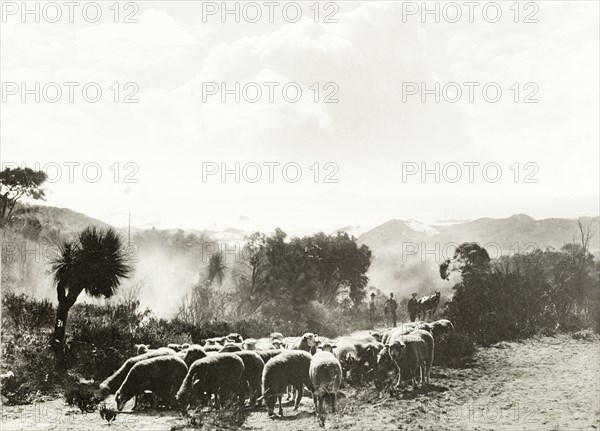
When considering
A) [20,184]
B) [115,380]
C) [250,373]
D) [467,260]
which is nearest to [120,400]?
[115,380]

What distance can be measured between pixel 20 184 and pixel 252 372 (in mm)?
8122

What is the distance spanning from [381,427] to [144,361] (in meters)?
5.03

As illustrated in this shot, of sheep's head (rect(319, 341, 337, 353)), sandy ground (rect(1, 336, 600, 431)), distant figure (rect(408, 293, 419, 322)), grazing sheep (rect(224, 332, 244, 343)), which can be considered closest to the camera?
sandy ground (rect(1, 336, 600, 431))

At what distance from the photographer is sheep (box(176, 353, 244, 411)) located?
9281 mm

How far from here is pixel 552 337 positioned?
12.0 meters

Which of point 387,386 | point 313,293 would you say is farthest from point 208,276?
point 387,386

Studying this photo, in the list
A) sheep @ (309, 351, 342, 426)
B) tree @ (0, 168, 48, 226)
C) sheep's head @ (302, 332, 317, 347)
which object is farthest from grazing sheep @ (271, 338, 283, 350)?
tree @ (0, 168, 48, 226)

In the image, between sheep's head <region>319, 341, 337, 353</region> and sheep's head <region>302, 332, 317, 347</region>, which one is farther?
sheep's head <region>302, 332, 317, 347</region>

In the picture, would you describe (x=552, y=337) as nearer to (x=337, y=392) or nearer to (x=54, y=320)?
(x=337, y=392)

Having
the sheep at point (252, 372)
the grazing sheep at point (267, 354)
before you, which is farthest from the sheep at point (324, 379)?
the sheep at point (252, 372)

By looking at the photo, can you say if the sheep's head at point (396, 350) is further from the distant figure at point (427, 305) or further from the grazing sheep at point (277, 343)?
the grazing sheep at point (277, 343)

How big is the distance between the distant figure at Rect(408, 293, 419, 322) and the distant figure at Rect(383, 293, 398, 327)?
419 mm

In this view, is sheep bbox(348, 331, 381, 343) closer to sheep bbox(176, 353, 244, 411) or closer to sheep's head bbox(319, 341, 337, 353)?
sheep's head bbox(319, 341, 337, 353)

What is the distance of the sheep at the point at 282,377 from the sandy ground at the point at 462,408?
322 millimetres
